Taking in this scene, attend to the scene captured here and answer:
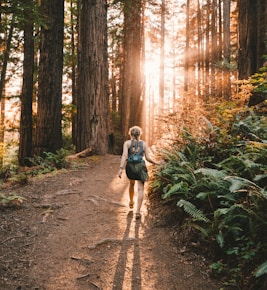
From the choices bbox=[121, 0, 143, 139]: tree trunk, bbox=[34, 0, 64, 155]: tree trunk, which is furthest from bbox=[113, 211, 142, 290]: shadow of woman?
bbox=[121, 0, 143, 139]: tree trunk

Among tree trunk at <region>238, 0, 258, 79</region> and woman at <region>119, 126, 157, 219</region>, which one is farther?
tree trunk at <region>238, 0, 258, 79</region>

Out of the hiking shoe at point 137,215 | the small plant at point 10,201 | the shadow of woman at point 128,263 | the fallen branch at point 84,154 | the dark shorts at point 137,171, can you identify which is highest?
the fallen branch at point 84,154

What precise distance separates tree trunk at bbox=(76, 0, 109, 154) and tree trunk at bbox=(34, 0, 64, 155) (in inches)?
38.6

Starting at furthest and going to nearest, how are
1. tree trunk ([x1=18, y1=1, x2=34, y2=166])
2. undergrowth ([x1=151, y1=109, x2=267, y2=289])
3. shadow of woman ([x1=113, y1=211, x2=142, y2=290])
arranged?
tree trunk ([x1=18, y1=1, x2=34, y2=166]) → shadow of woman ([x1=113, y1=211, x2=142, y2=290]) → undergrowth ([x1=151, y1=109, x2=267, y2=289])

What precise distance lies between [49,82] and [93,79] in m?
1.66

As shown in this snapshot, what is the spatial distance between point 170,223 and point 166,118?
4.07 metres

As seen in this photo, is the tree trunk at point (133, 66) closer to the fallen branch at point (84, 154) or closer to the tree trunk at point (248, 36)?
the fallen branch at point (84, 154)

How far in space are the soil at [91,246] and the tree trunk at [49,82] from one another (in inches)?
147

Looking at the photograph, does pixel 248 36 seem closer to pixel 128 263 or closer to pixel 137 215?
pixel 137 215

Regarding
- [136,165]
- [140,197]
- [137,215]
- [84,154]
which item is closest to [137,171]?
[136,165]

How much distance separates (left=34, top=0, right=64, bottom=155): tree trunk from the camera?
10.7 m

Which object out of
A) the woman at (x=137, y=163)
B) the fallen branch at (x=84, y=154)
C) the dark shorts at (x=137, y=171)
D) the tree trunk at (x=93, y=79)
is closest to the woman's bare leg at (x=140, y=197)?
the woman at (x=137, y=163)

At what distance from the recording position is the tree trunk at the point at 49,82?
10688mm

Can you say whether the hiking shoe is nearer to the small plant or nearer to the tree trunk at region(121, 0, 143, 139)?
the small plant
